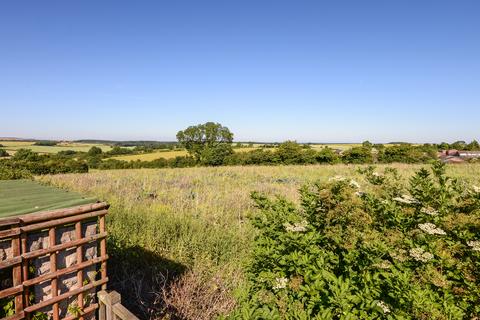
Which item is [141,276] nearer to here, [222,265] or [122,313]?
[222,265]

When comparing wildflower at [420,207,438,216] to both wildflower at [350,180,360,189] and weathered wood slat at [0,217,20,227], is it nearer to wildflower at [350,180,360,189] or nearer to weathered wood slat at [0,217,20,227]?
wildflower at [350,180,360,189]

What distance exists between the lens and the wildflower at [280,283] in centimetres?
274

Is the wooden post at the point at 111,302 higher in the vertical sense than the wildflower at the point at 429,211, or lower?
lower

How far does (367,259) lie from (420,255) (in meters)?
0.46

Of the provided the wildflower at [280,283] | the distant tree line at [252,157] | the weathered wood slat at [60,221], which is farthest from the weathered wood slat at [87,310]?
the distant tree line at [252,157]

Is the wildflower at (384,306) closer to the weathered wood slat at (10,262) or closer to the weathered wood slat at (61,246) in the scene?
the weathered wood slat at (61,246)

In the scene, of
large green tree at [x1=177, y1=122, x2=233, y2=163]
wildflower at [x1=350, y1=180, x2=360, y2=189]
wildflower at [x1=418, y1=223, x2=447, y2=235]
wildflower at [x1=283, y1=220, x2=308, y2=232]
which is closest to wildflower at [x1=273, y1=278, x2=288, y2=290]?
wildflower at [x1=283, y1=220, x2=308, y2=232]

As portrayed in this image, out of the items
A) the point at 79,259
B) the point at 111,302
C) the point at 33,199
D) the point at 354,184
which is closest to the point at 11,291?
the point at 79,259

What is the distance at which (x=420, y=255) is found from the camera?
2.63 m

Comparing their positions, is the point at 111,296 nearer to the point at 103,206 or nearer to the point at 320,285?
the point at 103,206

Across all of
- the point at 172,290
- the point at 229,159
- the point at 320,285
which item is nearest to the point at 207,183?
the point at 172,290

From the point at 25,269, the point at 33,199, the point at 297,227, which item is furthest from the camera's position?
the point at 33,199

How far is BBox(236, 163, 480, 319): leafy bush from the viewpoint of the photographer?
2357 millimetres

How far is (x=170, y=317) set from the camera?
4.02 meters
